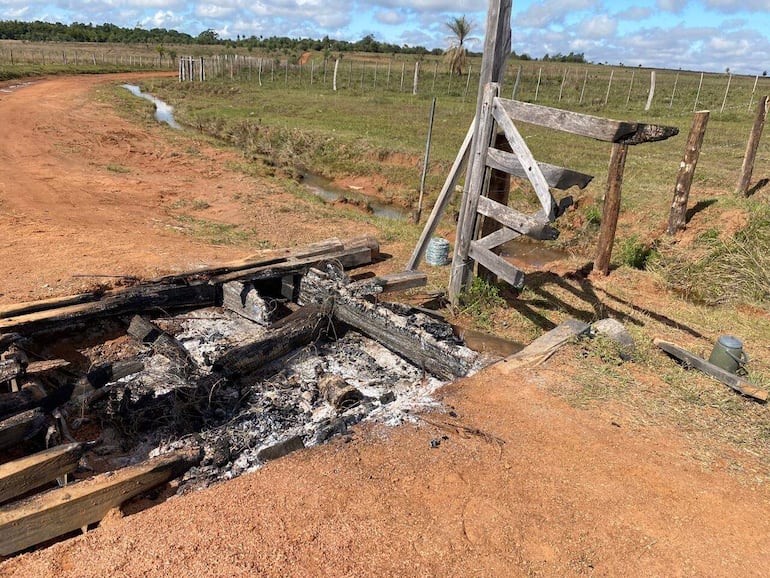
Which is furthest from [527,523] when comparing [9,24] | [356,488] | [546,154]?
[9,24]

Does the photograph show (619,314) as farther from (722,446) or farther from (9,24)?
(9,24)

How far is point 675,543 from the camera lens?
2.96 metres

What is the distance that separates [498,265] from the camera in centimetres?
597

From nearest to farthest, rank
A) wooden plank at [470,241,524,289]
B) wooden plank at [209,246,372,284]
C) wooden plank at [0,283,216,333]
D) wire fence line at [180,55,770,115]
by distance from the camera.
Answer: wooden plank at [0,283,216,333]
wooden plank at [470,241,524,289]
wooden plank at [209,246,372,284]
wire fence line at [180,55,770,115]

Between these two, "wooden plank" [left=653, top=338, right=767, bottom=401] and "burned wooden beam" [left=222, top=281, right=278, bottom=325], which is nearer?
"wooden plank" [left=653, top=338, right=767, bottom=401]

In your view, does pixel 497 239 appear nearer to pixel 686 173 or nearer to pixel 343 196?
pixel 686 173

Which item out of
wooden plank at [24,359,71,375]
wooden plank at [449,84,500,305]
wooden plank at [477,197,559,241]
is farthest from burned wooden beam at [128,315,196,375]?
wooden plank at [477,197,559,241]

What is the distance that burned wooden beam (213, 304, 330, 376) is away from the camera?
4938mm

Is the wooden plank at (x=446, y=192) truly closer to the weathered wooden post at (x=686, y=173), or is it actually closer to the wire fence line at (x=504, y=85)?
the weathered wooden post at (x=686, y=173)

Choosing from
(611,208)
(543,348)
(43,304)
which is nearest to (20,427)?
(43,304)

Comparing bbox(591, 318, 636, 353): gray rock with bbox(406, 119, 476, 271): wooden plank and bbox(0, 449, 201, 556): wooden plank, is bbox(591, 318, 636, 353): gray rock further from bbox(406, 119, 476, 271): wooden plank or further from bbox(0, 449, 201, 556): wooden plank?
bbox(0, 449, 201, 556): wooden plank

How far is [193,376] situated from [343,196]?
31.0ft

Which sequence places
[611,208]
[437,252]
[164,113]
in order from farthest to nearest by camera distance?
[164,113] < [437,252] < [611,208]

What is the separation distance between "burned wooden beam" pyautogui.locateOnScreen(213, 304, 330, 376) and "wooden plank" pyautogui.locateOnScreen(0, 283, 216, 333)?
1212mm
